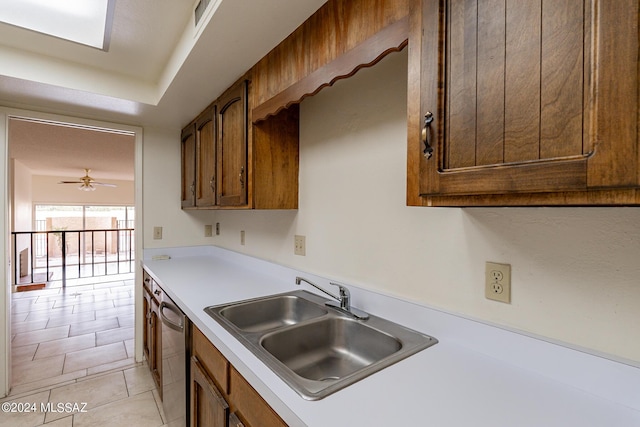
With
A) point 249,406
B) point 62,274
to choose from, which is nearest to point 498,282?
point 249,406

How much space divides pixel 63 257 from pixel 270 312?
5144 millimetres

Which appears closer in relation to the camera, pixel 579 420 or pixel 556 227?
pixel 579 420

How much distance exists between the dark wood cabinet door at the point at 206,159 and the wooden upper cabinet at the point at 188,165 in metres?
0.12

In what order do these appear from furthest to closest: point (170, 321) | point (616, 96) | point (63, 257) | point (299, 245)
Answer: point (63, 257) → point (299, 245) → point (170, 321) → point (616, 96)

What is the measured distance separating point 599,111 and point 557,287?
1.66 ft

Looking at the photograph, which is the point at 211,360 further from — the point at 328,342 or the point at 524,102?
the point at 524,102

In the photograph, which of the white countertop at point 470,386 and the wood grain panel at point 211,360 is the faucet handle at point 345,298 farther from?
the wood grain panel at point 211,360

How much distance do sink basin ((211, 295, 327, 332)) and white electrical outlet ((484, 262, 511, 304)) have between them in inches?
25.8

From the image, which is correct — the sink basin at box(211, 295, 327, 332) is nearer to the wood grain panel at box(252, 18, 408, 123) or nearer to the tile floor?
the wood grain panel at box(252, 18, 408, 123)

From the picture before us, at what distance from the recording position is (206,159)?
7.09ft

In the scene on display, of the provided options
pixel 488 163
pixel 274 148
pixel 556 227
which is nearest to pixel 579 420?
pixel 556 227

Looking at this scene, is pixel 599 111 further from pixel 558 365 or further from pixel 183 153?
pixel 183 153

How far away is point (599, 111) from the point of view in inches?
19.2

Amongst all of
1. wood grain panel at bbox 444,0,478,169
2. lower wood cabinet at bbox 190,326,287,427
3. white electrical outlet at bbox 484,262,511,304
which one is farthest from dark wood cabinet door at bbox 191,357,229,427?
wood grain panel at bbox 444,0,478,169
